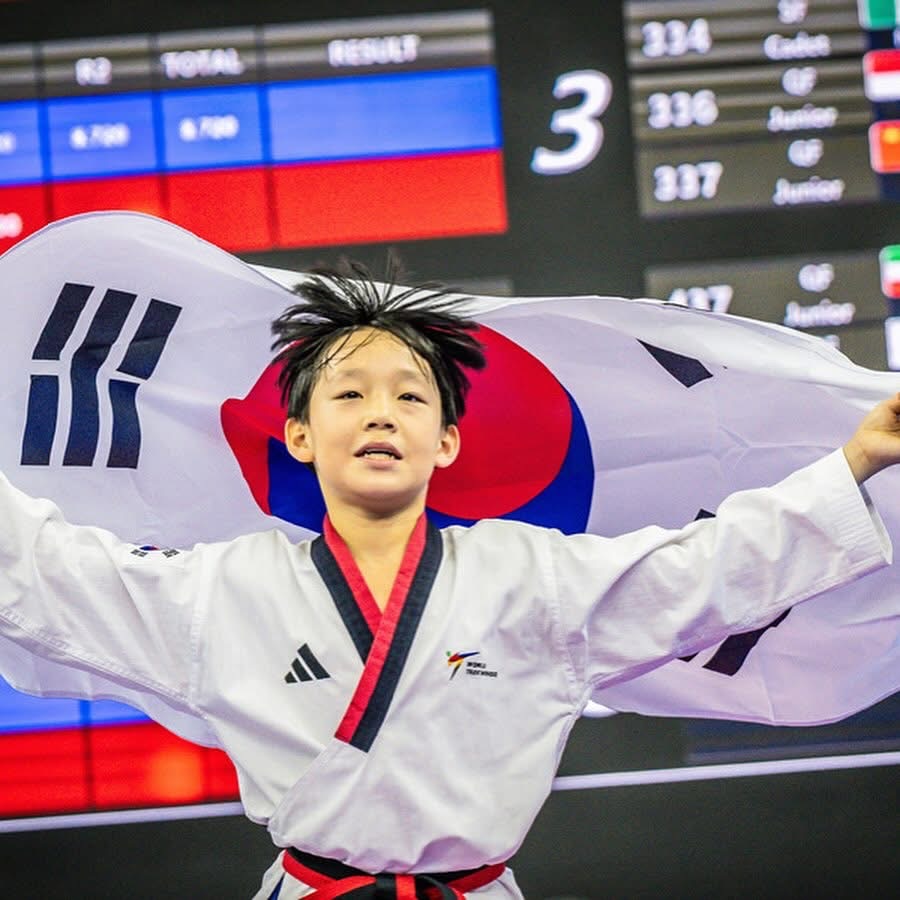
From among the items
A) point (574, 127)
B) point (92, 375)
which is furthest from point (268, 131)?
point (92, 375)

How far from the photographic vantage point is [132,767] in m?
3.02

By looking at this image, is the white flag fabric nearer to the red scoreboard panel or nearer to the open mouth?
the open mouth

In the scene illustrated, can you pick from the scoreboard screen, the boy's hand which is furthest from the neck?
the scoreboard screen

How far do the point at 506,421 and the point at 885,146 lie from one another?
4.45 feet

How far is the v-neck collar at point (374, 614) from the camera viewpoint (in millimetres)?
1731

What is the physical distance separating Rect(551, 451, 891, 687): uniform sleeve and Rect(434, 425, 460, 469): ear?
0.79 feet

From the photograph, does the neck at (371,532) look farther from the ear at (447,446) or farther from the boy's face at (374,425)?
the ear at (447,446)

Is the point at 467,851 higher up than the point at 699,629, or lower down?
lower down

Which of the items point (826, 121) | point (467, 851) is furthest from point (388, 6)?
point (467, 851)

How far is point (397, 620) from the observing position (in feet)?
5.81

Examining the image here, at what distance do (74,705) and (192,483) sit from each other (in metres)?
1.04

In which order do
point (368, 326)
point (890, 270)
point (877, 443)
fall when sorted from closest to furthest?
point (877, 443) < point (368, 326) < point (890, 270)

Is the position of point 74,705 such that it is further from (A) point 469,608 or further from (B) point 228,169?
(A) point 469,608

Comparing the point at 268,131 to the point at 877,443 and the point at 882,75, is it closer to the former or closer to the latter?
the point at 882,75
